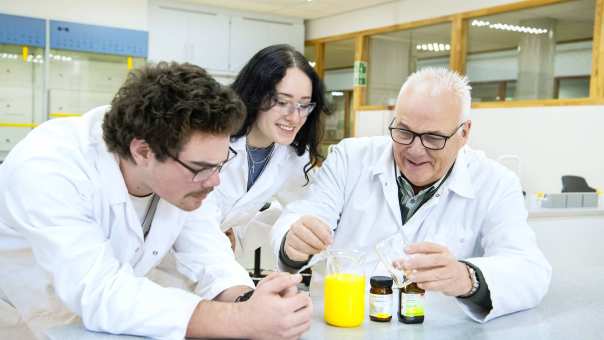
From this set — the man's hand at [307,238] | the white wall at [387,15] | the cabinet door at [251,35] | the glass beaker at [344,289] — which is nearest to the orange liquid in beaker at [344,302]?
the glass beaker at [344,289]

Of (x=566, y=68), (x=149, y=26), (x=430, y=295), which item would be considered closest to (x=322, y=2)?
(x=149, y=26)

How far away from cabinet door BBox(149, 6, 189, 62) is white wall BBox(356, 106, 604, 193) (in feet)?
11.1

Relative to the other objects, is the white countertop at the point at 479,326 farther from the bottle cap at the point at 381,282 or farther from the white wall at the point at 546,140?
the white wall at the point at 546,140

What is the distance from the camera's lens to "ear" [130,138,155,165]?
4.15ft

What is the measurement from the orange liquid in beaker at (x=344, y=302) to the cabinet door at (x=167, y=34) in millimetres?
6015

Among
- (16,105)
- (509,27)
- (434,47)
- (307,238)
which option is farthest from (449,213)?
(16,105)

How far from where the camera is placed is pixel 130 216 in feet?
4.46

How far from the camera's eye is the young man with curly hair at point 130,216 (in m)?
1.14

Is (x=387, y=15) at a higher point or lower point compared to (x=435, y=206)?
higher

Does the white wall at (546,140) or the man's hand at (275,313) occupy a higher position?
the white wall at (546,140)

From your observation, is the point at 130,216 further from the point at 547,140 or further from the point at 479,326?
the point at 547,140

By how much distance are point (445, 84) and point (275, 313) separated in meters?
0.89

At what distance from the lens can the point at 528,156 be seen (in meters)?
5.42

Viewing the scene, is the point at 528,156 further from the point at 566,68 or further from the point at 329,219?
the point at 329,219
